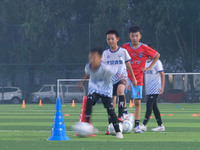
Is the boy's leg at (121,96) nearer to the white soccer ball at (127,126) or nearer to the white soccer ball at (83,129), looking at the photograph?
the white soccer ball at (127,126)

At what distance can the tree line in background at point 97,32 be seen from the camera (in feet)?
107

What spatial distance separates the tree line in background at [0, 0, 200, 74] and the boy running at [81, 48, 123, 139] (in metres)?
22.7

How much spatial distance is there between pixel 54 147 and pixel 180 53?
26105 mm

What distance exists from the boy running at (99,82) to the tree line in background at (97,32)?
22.7m

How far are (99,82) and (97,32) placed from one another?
78.1ft

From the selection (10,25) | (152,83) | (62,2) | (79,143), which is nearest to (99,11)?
(62,2)

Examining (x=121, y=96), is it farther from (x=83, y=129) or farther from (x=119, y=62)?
(x=83, y=129)

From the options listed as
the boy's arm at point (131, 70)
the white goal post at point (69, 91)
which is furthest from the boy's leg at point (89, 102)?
the white goal post at point (69, 91)

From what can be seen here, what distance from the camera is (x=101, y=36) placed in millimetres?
32875

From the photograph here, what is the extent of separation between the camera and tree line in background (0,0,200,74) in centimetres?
3275

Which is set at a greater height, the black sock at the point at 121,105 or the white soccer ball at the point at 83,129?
the black sock at the point at 121,105

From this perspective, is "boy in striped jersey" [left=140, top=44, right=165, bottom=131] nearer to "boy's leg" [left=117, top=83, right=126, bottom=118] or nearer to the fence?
"boy's leg" [left=117, top=83, right=126, bottom=118]

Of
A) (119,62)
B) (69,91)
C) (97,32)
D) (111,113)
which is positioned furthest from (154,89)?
(97,32)

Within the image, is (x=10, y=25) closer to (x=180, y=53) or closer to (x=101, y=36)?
(x=101, y=36)
